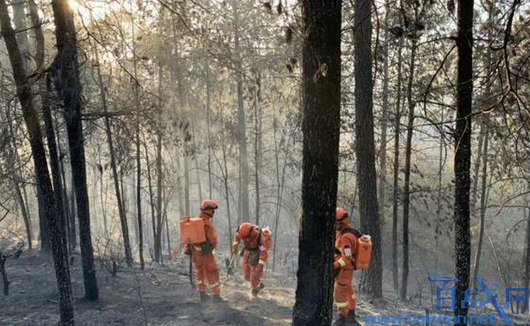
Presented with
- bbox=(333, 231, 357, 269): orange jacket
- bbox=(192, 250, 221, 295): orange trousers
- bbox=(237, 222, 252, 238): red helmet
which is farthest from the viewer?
bbox=(237, 222, 252, 238): red helmet

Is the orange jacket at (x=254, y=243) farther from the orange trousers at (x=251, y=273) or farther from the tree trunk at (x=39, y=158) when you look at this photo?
the tree trunk at (x=39, y=158)

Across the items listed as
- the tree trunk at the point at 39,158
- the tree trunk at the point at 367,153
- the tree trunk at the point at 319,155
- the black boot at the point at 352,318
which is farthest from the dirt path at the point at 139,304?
the tree trunk at the point at 319,155

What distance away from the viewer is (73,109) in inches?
313

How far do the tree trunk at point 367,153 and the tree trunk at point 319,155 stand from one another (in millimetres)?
5077

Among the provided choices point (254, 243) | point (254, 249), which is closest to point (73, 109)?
point (254, 243)

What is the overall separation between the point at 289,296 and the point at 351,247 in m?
2.85

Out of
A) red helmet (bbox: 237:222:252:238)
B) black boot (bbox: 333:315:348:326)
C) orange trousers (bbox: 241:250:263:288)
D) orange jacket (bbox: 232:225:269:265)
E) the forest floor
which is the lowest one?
the forest floor

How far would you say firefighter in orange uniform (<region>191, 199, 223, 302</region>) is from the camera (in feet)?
29.7

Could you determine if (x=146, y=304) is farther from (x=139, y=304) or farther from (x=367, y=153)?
(x=367, y=153)

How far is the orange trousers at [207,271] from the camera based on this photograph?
9.04 metres

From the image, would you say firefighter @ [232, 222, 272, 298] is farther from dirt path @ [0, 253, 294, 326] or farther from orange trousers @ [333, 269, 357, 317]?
orange trousers @ [333, 269, 357, 317]

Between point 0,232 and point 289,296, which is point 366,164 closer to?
point 289,296

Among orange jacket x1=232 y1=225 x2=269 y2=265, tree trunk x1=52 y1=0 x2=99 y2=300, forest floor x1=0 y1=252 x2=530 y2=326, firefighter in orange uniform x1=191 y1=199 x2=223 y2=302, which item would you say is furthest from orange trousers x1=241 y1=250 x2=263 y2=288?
tree trunk x1=52 y1=0 x2=99 y2=300

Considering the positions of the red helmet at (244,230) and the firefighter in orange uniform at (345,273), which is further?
the red helmet at (244,230)
